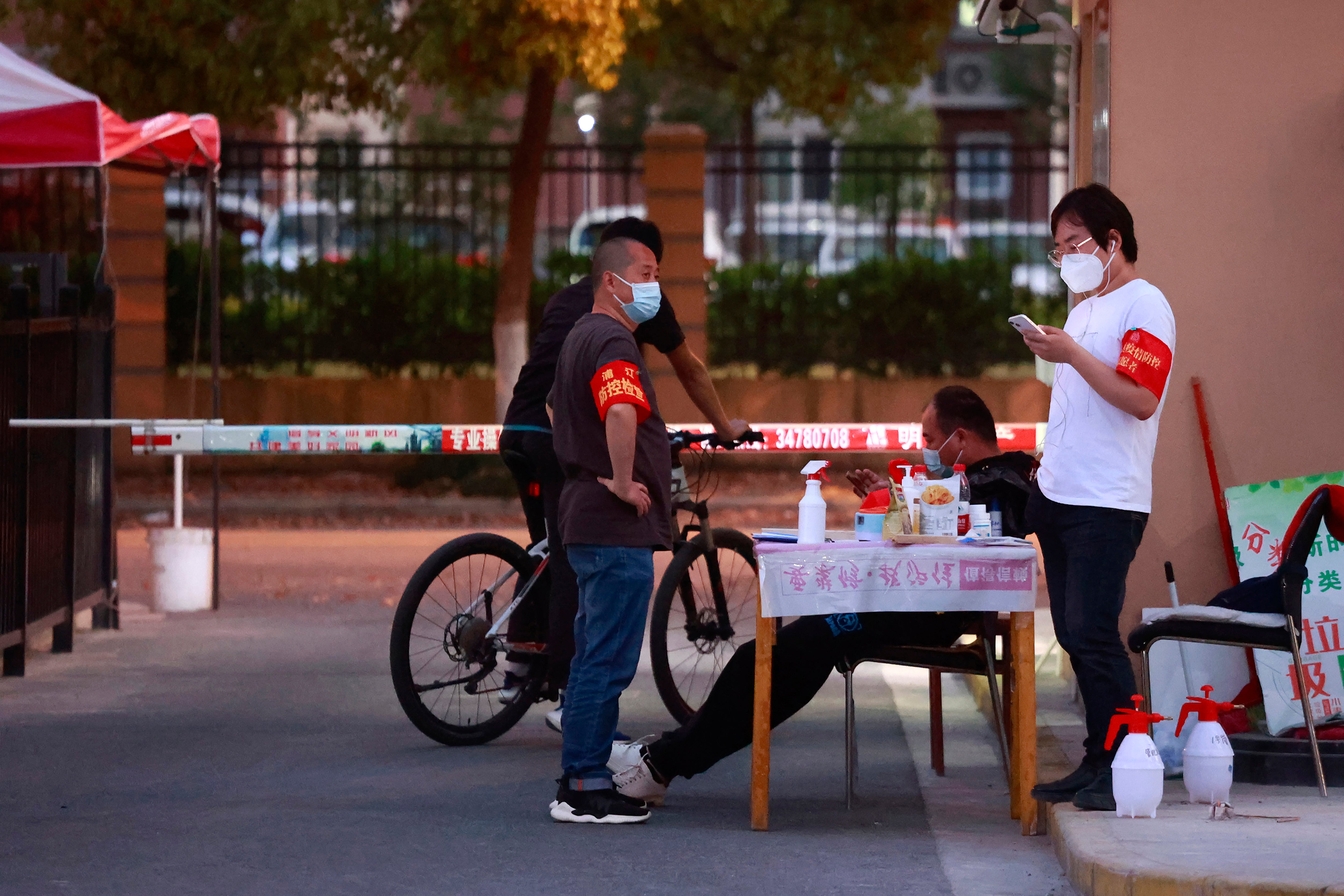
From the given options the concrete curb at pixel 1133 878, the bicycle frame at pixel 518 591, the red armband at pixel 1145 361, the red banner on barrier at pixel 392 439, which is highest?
the red armband at pixel 1145 361

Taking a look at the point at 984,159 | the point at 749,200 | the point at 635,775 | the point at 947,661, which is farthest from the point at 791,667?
the point at 984,159

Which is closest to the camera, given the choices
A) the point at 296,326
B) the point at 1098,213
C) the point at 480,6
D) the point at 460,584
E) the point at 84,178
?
the point at 1098,213

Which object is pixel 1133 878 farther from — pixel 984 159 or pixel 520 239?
pixel 984 159

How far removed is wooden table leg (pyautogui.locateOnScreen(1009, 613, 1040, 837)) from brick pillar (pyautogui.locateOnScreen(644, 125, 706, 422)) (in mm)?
11557

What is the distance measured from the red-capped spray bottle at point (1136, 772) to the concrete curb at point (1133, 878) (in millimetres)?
161

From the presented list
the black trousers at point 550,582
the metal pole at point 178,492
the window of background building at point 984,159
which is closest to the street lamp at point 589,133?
the black trousers at point 550,582

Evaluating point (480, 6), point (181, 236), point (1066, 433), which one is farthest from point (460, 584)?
Result: point (181, 236)

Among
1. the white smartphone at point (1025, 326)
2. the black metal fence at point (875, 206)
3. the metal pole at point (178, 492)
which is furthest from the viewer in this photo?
the black metal fence at point (875, 206)

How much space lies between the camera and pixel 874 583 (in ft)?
19.6

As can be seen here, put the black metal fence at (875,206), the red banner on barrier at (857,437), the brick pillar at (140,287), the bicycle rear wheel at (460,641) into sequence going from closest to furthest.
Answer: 1. the bicycle rear wheel at (460,641)
2. the red banner on barrier at (857,437)
3. the black metal fence at (875,206)
4. the brick pillar at (140,287)

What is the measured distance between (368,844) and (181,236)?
43.9 ft

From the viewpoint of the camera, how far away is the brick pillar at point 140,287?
57.2 ft

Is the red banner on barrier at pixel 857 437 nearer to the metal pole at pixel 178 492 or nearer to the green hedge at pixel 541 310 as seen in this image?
the metal pole at pixel 178 492

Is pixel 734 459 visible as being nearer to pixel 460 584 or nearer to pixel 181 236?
pixel 181 236
